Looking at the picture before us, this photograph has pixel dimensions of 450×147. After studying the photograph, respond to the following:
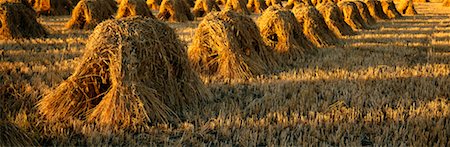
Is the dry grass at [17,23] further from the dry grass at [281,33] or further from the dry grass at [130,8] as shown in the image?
the dry grass at [281,33]

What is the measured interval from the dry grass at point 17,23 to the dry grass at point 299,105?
63.9 inches

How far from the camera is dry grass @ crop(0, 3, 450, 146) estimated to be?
4.02 metres

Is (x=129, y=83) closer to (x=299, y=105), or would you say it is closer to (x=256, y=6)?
(x=299, y=105)

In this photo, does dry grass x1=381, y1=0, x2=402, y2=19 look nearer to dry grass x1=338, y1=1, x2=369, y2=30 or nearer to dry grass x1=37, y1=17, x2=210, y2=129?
dry grass x1=338, y1=1, x2=369, y2=30

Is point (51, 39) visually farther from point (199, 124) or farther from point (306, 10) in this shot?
point (199, 124)

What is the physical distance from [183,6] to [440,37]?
371 inches

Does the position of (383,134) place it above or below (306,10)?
below

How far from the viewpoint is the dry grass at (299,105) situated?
4016mm

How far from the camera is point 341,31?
39.7 feet

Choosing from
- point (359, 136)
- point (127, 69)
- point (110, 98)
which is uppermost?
point (127, 69)

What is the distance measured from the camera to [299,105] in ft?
16.8

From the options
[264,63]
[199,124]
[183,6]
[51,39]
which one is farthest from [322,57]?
[183,6]

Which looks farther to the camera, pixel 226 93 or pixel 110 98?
pixel 226 93

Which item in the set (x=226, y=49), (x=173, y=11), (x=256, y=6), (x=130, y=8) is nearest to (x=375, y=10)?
(x=256, y=6)
